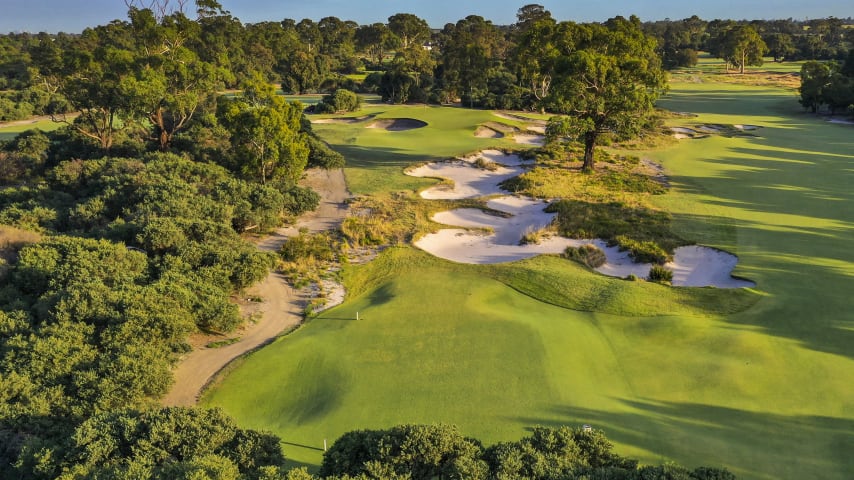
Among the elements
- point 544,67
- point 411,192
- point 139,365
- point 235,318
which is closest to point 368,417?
point 139,365

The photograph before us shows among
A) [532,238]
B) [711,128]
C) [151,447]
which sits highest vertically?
[711,128]

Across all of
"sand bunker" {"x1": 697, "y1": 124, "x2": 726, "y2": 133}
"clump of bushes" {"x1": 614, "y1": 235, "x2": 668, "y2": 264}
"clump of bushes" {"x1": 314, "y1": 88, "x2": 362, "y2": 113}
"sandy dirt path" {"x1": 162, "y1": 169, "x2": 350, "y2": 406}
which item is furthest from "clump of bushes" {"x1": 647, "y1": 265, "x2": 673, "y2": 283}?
"clump of bushes" {"x1": 314, "y1": 88, "x2": 362, "y2": 113}

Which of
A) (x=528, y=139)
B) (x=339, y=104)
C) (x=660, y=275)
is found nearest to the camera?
(x=660, y=275)

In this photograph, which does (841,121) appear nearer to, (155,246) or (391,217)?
(391,217)

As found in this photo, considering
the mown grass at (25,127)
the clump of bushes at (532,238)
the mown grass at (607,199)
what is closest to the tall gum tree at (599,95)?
the mown grass at (607,199)

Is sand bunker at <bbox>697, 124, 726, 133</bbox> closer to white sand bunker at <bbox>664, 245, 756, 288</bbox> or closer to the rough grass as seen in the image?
the rough grass

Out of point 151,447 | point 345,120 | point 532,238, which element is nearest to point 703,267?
point 532,238
